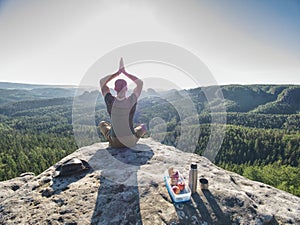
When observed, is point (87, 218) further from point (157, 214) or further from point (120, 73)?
point (120, 73)

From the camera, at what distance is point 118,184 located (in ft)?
15.8

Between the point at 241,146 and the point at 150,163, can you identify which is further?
the point at 241,146

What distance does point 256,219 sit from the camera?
13.2ft

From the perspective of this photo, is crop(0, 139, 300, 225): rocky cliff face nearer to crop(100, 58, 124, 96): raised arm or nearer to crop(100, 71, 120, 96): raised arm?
crop(100, 71, 120, 96): raised arm

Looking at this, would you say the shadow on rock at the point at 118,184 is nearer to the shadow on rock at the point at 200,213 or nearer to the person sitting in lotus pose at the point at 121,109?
the person sitting in lotus pose at the point at 121,109

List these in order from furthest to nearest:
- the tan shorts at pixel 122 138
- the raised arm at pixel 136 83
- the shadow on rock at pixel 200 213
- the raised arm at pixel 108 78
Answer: the tan shorts at pixel 122 138 → the raised arm at pixel 136 83 → the raised arm at pixel 108 78 → the shadow on rock at pixel 200 213

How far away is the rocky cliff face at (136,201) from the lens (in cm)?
392

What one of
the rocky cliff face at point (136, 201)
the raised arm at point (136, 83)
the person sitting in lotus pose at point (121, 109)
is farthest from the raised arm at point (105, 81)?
the rocky cliff face at point (136, 201)

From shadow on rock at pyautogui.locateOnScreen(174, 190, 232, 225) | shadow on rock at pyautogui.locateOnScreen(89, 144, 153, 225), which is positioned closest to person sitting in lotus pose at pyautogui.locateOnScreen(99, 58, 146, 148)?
shadow on rock at pyautogui.locateOnScreen(89, 144, 153, 225)

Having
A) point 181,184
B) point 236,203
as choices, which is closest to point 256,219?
point 236,203

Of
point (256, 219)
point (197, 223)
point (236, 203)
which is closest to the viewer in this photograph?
point (197, 223)

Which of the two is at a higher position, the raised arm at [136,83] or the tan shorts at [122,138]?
the raised arm at [136,83]

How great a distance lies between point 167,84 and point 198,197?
3790mm

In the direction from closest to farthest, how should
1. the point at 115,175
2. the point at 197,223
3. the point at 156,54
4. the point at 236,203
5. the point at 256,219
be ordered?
the point at 197,223 < the point at 256,219 < the point at 236,203 < the point at 115,175 < the point at 156,54
